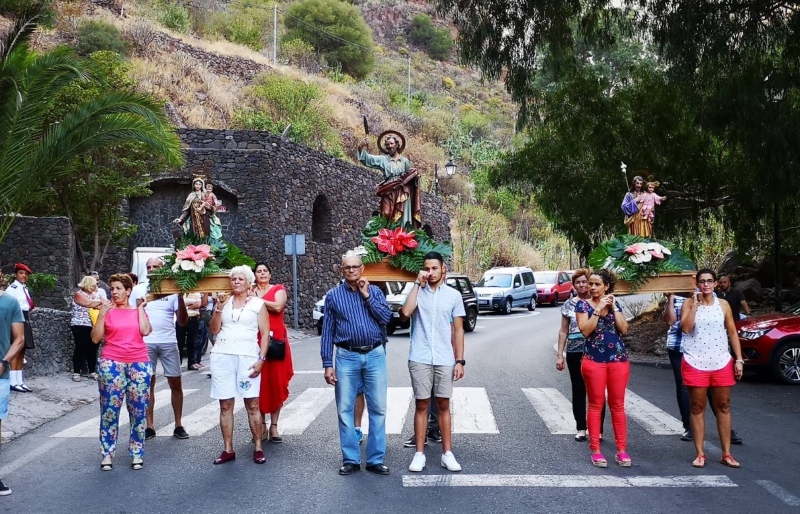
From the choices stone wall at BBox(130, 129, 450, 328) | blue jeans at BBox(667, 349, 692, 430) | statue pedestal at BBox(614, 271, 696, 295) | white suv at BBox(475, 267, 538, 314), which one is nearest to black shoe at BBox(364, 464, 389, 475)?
statue pedestal at BBox(614, 271, 696, 295)

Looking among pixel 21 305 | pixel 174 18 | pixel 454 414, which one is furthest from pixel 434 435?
pixel 174 18

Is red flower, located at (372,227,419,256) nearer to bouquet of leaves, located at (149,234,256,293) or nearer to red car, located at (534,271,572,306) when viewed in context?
bouquet of leaves, located at (149,234,256,293)

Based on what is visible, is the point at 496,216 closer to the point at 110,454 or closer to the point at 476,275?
the point at 476,275

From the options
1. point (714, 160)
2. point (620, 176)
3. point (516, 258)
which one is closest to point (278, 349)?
point (620, 176)

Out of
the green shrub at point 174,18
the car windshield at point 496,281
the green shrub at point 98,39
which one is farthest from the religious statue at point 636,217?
the green shrub at point 174,18

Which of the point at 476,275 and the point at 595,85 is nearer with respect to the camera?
the point at 595,85

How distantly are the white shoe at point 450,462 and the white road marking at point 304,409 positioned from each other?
2.38m

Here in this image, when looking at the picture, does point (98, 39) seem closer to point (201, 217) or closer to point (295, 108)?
A: point (295, 108)

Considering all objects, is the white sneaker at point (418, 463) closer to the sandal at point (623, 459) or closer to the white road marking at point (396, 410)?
the white road marking at point (396, 410)

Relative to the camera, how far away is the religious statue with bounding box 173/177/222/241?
31.1 feet

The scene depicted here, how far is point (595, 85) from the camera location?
1914 centimetres

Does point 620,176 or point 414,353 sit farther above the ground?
point 620,176

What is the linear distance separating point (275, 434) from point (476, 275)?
38970 mm

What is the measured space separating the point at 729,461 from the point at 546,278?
34562mm
